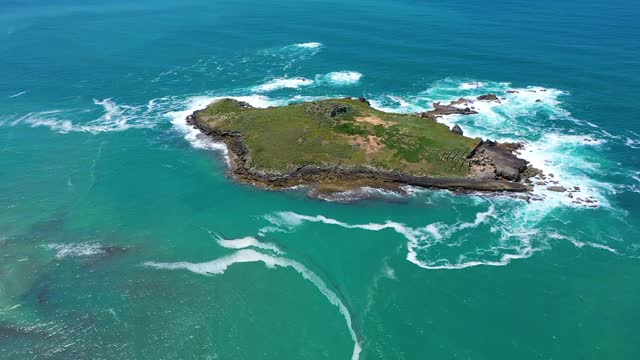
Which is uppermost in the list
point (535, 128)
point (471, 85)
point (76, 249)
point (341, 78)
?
point (471, 85)

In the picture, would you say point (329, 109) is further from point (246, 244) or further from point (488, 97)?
point (488, 97)

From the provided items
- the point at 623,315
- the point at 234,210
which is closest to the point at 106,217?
the point at 234,210

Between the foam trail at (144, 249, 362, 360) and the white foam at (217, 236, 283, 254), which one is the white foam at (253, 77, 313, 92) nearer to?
the white foam at (217, 236, 283, 254)

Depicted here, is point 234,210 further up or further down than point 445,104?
further down

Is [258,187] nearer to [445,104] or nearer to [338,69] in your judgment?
[445,104]

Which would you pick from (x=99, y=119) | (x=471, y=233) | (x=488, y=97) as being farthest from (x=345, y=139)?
(x=99, y=119)
